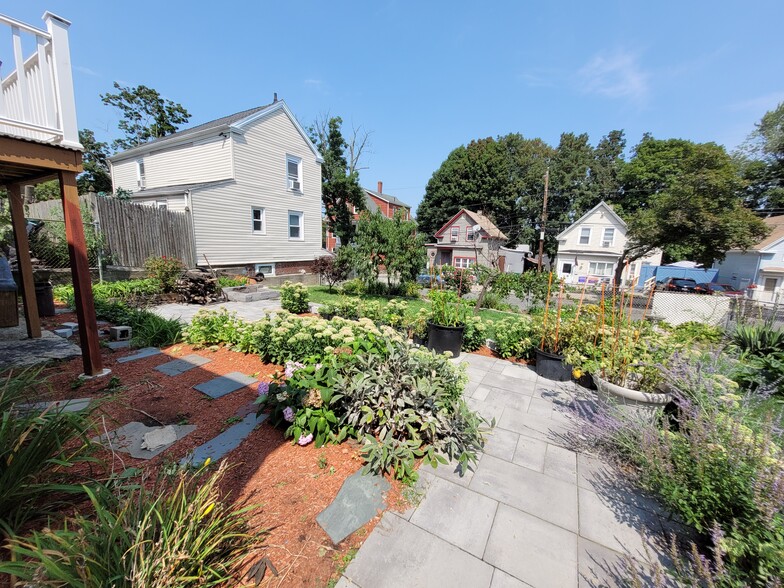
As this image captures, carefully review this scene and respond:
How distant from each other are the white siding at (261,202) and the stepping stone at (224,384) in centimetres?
945

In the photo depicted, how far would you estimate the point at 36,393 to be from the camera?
267 cm

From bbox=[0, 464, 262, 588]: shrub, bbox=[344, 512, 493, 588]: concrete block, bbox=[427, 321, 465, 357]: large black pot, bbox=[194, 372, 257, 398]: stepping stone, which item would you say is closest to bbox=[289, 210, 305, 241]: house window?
bbox=[427, 321, 465, 357]: large black pot

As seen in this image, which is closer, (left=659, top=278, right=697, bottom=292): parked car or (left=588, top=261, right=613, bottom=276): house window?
(left=659, top=278, right=697, bottom=292): parked car

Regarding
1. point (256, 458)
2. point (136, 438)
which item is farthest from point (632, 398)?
point (136, 438)

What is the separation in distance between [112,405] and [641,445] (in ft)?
14.7

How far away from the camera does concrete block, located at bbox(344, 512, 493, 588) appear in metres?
1.52

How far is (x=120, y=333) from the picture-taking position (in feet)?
15.7

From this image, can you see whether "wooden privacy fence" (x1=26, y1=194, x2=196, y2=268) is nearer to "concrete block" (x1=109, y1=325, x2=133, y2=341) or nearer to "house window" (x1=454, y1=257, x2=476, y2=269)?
"concrete block" (x1=109, y1=325, x2=133, y2=341)

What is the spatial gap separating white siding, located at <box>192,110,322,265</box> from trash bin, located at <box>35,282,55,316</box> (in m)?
5.63

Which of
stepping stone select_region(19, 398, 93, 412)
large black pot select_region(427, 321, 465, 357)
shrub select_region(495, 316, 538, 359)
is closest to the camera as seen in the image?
stepping stone select_region(19, 398, 93, 412)

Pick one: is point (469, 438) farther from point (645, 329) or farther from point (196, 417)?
point (645, 329)

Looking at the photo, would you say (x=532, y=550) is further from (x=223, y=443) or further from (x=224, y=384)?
(x=224, y=384)

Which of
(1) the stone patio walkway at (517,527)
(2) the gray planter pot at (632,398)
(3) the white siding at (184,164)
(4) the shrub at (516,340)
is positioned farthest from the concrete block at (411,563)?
(3) the white siding at (184,164)

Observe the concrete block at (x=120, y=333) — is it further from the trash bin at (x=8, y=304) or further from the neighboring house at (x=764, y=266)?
the neighboring house at (x=764, y=266)
